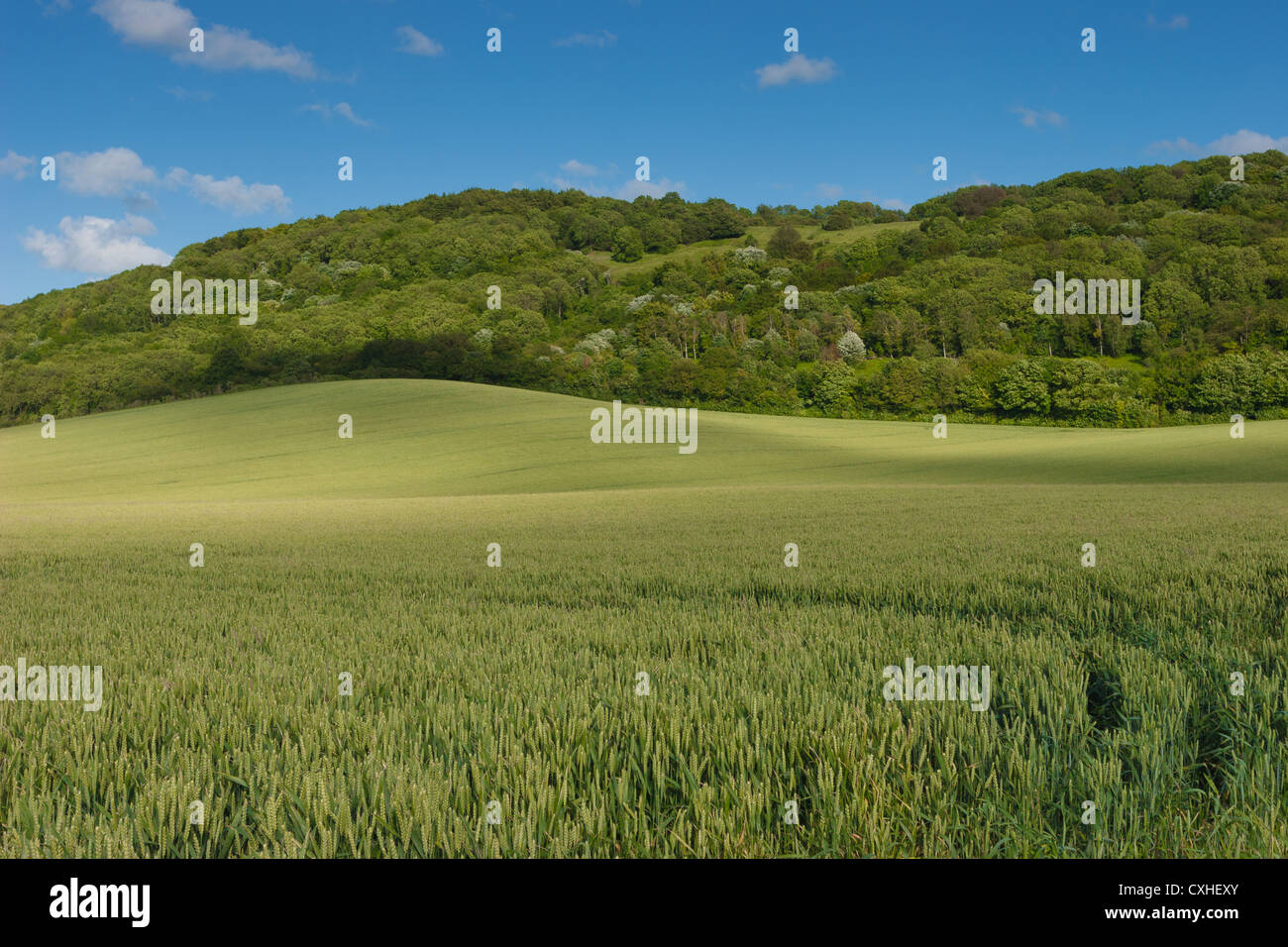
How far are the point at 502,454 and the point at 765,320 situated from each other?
6628 cm

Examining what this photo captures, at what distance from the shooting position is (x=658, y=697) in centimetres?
443

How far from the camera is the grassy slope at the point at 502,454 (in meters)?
42.8

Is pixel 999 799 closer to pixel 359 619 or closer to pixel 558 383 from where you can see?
pixel 359 619

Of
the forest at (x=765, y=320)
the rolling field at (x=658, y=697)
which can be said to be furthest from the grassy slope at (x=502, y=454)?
the rolling field at (x=658, y=697)

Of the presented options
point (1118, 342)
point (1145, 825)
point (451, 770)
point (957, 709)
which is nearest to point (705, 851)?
point (451, 770)

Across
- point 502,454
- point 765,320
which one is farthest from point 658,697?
point 765,320

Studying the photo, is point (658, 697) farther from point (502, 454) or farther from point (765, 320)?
point (765, 320)

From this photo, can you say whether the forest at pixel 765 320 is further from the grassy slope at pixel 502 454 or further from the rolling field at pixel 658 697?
the rolling field at pixel 658 697

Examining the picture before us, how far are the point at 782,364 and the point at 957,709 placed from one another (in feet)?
306

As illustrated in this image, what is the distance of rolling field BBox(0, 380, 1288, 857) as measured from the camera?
2.93 m

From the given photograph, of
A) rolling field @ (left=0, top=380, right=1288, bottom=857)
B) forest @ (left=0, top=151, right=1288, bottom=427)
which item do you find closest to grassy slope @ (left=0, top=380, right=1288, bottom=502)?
forest @ (left=0, top=151, right=1288, bottom=427)

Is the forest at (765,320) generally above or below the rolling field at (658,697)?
above

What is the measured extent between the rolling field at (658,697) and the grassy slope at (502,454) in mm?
27556

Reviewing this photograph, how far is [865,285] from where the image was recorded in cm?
12000
